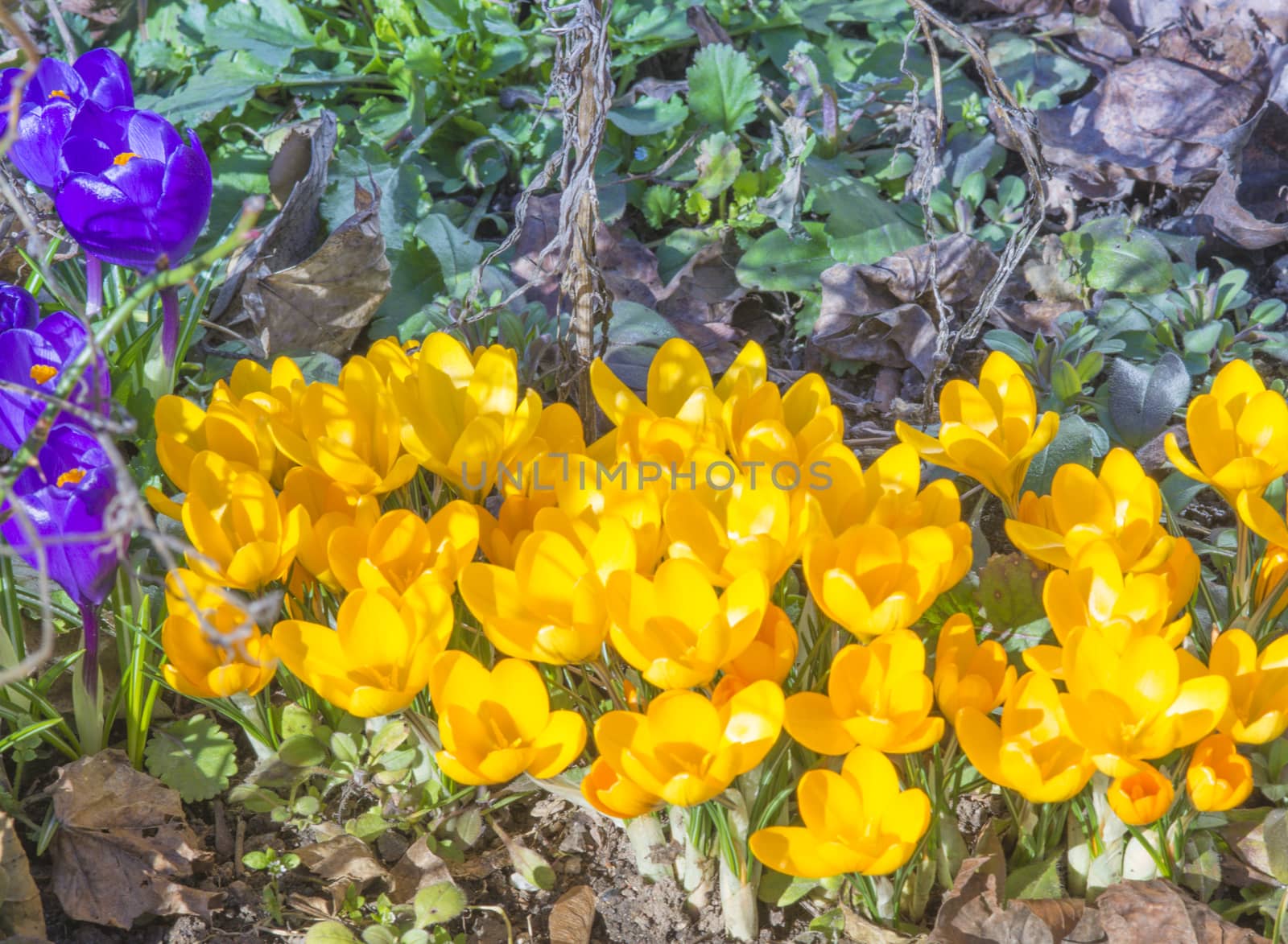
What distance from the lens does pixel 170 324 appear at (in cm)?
150

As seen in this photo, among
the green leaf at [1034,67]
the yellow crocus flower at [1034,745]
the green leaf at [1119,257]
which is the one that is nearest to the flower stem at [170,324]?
the yellow crocus flower at [1034,745]

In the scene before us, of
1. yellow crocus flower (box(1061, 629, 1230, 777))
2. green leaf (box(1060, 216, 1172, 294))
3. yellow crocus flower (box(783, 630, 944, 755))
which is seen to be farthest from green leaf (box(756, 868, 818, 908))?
green leaf (box(1060, 216, 1172, 294))

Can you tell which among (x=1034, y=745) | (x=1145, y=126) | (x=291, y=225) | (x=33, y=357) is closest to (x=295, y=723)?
(x=33, y=357)

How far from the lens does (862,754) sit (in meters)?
1.03

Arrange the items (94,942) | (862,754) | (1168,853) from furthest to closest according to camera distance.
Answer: (94,942), (1168,853), (862,754)

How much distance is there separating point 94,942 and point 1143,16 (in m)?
2.69

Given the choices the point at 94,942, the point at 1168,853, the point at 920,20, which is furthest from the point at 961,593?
the point at 94,942

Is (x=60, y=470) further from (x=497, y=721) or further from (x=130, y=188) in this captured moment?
(x=497, y=721)

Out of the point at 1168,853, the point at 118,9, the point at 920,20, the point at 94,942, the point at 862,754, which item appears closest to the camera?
the point at 862,754

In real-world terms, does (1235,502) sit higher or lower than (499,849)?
higher

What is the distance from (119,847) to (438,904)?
A: 371mm

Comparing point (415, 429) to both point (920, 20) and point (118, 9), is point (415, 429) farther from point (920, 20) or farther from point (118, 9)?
point (118, 9)

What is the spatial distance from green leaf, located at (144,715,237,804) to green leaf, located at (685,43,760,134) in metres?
1.46

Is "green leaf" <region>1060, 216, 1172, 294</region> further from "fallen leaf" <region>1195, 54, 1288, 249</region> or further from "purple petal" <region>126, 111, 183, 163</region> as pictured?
"purple petal" <region>126, 111, 183, 163</region>
